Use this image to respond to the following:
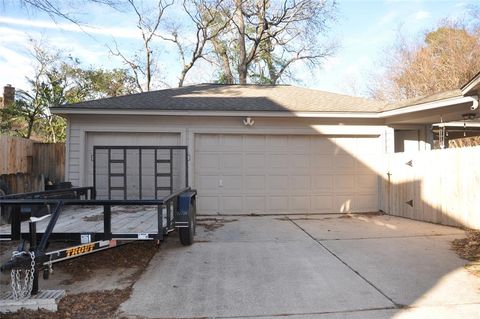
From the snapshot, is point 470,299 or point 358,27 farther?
point 358,27

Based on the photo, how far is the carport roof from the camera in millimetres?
10688

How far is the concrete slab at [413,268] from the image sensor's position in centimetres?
479

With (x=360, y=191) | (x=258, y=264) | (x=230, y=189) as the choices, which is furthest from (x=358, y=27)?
(x=258, y=264)

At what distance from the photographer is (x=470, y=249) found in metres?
6.91

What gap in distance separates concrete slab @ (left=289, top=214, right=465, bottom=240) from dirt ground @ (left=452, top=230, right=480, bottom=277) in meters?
0.64

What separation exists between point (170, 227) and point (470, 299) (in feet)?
12.7

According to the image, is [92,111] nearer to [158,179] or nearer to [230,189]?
[158,179]

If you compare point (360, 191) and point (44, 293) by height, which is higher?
point (360, 191)

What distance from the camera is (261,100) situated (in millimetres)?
12039

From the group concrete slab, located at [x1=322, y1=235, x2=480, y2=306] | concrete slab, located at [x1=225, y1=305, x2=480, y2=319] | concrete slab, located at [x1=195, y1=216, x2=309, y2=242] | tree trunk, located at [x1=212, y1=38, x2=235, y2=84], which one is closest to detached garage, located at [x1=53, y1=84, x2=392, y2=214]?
concrete slab, located at [x1=195, y1=216, x2=309, y2=242]

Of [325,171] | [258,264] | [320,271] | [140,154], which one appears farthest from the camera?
[325,171]

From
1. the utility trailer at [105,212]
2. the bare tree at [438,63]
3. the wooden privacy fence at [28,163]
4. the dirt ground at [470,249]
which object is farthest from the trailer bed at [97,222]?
the bare tree at [438,63]

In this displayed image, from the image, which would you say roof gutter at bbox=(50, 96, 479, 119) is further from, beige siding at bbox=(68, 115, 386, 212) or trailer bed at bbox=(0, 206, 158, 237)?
trailer bed at bbox=(0, 206, 158, 237)

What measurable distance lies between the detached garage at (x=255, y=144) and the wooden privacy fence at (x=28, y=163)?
119 cm
